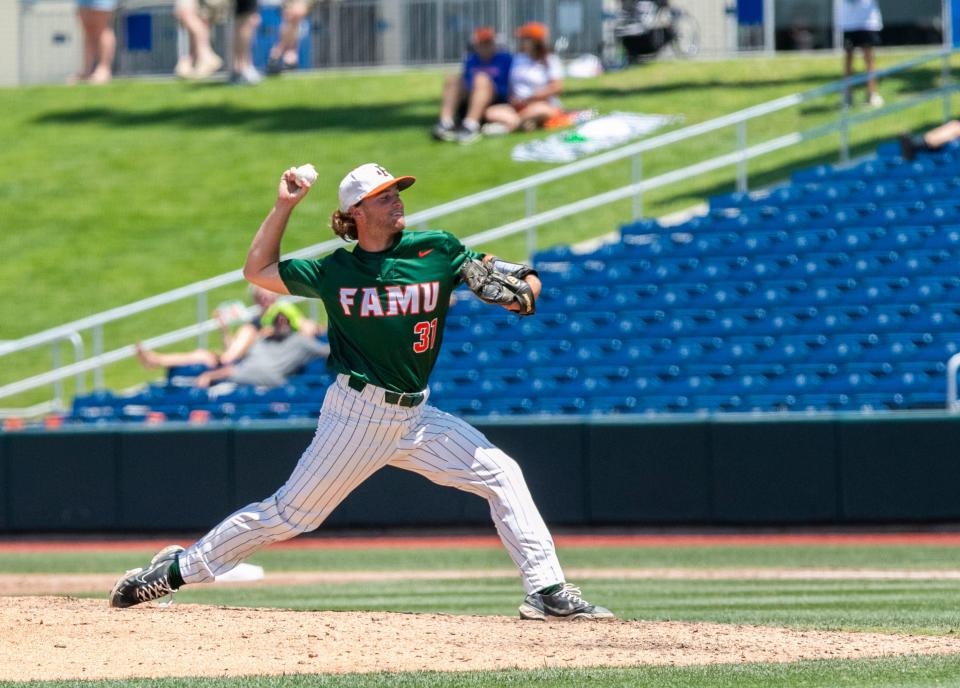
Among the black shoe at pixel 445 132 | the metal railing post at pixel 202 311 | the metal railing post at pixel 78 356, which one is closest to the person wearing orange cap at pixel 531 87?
A: the black shoe at pixel 445 132

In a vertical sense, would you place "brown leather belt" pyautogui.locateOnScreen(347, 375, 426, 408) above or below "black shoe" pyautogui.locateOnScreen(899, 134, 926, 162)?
below

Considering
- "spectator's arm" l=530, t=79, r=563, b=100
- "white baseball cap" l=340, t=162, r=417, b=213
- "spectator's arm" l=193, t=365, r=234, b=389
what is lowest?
"spectator's arm" l=193, t=365, r=234, b=389

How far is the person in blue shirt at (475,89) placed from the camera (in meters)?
19.9

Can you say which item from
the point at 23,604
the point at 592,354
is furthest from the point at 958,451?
the point at 23,604

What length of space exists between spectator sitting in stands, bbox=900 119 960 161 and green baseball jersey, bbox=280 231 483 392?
10403 millimetres

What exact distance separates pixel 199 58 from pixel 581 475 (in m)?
15.5

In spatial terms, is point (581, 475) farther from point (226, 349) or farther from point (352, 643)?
point (352, 643)

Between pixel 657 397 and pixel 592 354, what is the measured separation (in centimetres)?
99

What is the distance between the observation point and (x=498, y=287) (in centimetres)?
650

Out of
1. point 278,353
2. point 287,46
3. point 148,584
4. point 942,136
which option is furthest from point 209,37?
point 148,584

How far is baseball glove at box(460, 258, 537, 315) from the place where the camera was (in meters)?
6.48

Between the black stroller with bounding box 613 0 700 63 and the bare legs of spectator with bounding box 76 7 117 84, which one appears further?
the bare legs of spectator with bounding box 76 7 117 84

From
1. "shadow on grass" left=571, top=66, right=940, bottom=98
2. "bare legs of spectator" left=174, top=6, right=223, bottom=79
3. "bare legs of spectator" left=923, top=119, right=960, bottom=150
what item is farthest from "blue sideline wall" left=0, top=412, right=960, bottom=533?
"bare legs of spectator" left=174, top=6, right=223, bottom=79

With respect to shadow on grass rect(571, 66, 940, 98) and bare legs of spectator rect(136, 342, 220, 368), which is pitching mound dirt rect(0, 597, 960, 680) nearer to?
bare legs of spectator rect(136, 342, 220, 368)
